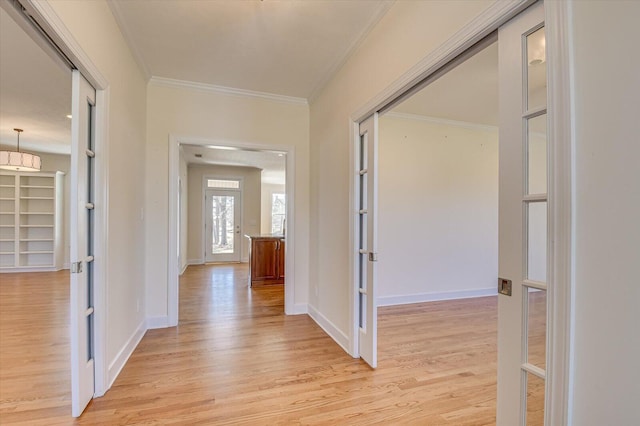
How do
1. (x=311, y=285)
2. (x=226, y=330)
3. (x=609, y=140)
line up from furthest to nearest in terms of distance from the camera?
(x=311, y=285) → (x=226, y=330) → (x=609, y=140)

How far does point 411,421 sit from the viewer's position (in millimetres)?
1794

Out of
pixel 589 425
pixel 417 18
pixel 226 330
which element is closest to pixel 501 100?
pixel 417 18

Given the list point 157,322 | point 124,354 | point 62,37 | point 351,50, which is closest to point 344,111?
point 351,50

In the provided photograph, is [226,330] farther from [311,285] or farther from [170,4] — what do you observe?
[170,4]

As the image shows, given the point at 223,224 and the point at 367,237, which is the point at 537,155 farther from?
the point at 223,224

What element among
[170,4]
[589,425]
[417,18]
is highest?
[170,4]

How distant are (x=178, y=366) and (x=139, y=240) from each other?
1307mm

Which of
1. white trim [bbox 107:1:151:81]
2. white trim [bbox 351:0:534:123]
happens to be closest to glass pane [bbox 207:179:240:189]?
white trim [bbox 107:1:151:81]

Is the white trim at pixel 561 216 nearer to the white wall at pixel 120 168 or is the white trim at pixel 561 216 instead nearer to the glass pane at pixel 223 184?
the white wall at pixel 120 168

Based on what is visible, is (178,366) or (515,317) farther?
(178,366)

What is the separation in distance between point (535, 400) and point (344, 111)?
2.50 m

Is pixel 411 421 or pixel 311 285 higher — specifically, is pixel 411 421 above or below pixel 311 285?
below

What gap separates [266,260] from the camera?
18.2 feet

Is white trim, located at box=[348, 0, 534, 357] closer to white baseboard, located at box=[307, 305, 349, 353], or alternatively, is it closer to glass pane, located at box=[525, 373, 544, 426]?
white baseboard, located at box=[307, 305, 349, 353]
